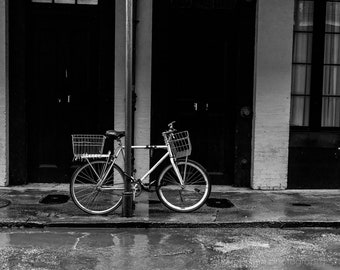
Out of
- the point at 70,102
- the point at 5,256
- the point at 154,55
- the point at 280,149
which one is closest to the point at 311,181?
the point at 280,149

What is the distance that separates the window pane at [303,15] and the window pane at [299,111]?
1365 mm

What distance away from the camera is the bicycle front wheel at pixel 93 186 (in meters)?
7.52

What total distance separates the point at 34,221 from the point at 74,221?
0.55 m

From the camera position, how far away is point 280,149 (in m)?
9.71

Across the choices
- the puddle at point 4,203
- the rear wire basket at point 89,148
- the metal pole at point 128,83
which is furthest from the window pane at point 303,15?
the puddle at point 4,203

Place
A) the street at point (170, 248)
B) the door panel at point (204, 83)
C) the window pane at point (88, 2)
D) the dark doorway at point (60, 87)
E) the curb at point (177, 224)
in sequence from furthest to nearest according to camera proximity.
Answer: the door panel at point (204, 83) → the dark doorway at point (60, 87) → the window pane at point (88, 2) → the curb at point (177, 224) → the street at point (170, 248)

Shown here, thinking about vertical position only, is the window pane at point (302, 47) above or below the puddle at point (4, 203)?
above

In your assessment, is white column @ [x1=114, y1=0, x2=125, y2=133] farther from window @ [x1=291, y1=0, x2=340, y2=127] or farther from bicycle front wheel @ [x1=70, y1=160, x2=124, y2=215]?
window @ [x1=291, y1=0, x2=340, y2=127]

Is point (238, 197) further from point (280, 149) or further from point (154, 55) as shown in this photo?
point (154, 55)

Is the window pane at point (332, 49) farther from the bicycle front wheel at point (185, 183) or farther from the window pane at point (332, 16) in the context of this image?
the bicycle front wheel at point (185, 183)

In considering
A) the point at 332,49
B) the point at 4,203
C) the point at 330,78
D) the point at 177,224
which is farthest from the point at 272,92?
the point at 4,203

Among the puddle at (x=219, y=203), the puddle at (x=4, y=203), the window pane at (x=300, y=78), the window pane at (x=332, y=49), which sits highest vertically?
the window pane at (x=332, y=49)

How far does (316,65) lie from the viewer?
32.4 feet

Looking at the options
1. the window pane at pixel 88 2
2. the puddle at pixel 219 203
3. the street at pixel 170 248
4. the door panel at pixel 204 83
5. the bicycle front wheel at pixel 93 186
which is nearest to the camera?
the street at pixel 170 248
